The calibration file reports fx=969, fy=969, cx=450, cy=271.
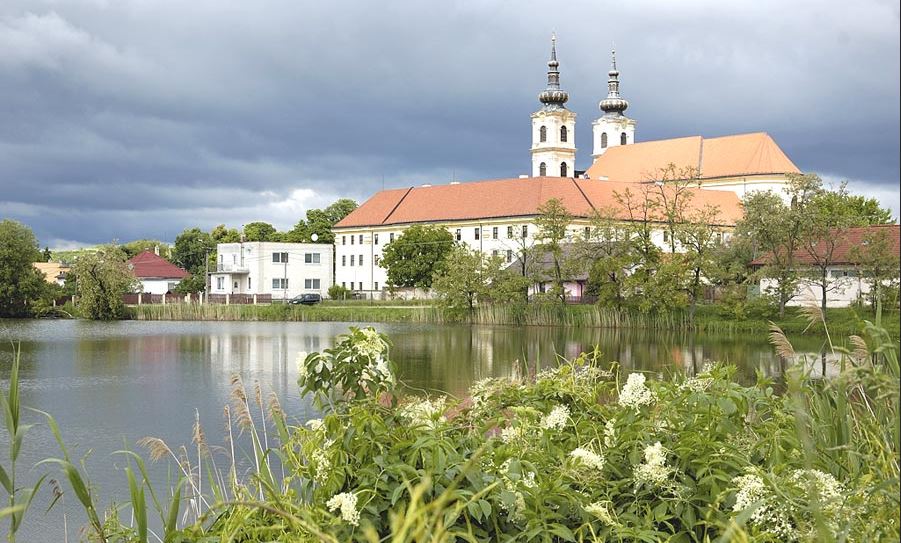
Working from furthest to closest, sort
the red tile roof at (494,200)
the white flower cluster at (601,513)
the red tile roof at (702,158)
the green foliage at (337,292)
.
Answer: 1. the red tile roof at (702,158)
2. the green foliage at (337,292)
3. the red tile roof at (494,200)
4. the white flower cluster at (601,513)

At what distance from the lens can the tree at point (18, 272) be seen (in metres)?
55.0

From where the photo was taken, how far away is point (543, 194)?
75875mm

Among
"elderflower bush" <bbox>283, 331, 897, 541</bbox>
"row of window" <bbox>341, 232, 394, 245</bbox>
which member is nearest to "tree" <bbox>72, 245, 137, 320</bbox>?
"row of window" <bbox>341, 232, 394, 245</bbox>

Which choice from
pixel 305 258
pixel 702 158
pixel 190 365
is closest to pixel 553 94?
pixel 702 158

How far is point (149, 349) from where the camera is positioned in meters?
30.8

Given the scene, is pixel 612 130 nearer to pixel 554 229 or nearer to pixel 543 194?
pixel 543 194

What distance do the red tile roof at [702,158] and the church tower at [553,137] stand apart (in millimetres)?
6085

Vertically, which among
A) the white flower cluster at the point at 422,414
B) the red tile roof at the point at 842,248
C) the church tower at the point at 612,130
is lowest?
the white flower cluster at the point at 422,414

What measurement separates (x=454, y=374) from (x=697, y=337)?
1819 centimetres

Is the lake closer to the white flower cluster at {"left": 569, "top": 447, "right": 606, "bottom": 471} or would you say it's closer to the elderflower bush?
the elderflower bush

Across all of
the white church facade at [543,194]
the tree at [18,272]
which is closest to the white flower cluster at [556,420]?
the tree at [18,272]

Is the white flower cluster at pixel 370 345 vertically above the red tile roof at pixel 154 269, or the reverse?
the red tile roof at pixel 154 269

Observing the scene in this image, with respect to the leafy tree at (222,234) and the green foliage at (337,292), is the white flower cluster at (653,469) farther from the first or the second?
the leafy tree at (222,234)

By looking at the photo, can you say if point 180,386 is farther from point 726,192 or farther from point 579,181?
point 726,192
